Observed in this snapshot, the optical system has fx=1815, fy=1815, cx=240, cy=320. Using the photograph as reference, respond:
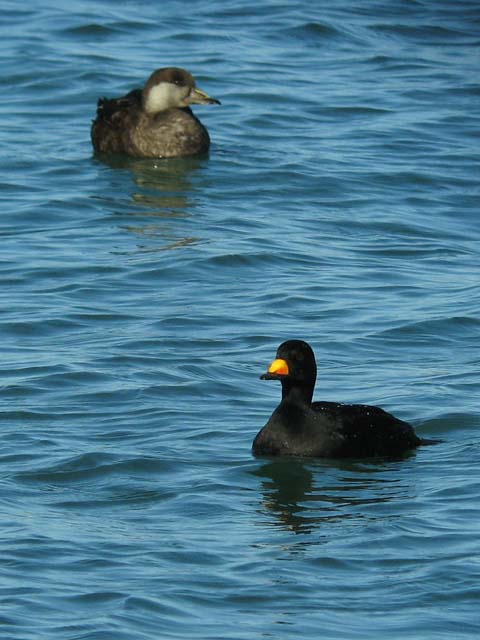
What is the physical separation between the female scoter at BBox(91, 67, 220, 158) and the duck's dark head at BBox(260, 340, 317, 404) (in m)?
8.19

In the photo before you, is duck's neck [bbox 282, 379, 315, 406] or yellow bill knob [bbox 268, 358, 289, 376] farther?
duck's neck [bbox 282, 379, 315, 406]

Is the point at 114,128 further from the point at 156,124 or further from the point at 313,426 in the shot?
the point at 313,426

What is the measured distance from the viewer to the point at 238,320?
43.4ft

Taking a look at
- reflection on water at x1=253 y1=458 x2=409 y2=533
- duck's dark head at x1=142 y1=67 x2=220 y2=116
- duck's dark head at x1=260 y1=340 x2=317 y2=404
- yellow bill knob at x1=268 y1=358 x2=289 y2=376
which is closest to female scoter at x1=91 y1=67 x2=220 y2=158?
duck's dark head at x1=142 y1=67 x2=220 y2=116

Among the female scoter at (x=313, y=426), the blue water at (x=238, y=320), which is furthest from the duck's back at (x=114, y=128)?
the female scoter at (x=313, y=426)

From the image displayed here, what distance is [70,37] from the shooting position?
24062 millimetres

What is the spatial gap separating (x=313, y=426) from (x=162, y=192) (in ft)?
23.6

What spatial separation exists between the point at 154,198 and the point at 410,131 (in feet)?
13.0

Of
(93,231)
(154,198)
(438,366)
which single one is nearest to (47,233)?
(93,231)

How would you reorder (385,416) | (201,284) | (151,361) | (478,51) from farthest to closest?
1. (478,51)
2. (201,284)
3. (151,361)
4. (385,416)

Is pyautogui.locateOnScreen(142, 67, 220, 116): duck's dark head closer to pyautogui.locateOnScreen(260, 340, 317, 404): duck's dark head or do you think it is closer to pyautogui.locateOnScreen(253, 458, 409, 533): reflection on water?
pyautogui.locateOnScreen(260, 340, 317, 404): duck's dark head

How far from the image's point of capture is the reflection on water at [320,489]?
30.8 ft

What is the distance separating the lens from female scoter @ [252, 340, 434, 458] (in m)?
10.3

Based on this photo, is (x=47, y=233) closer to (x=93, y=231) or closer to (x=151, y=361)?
(x=93, y=231)
